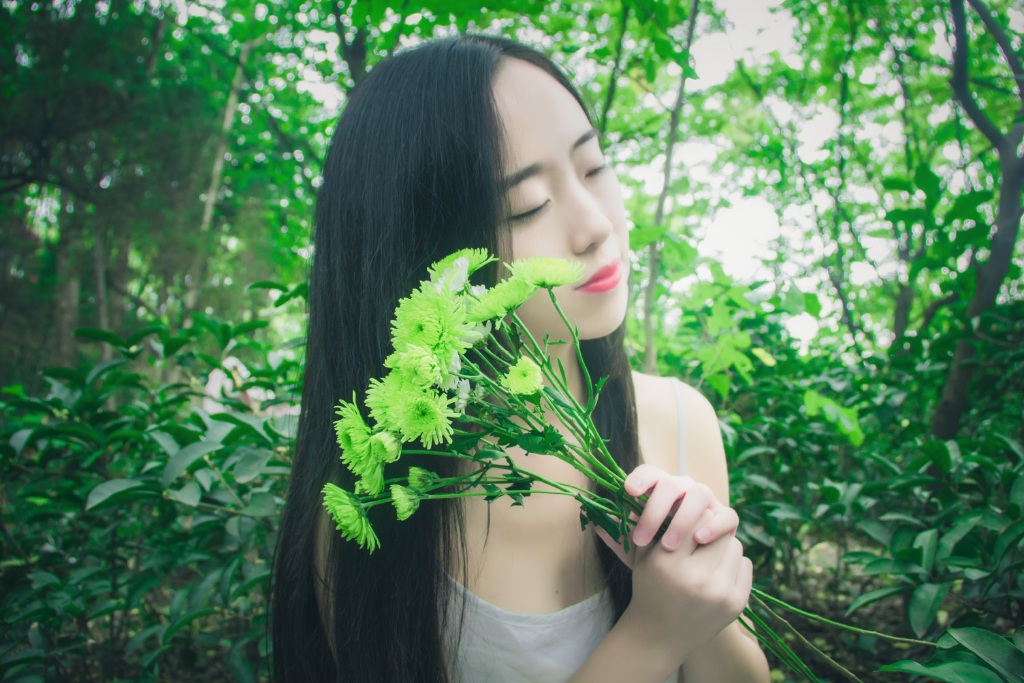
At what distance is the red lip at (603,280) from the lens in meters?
0.91

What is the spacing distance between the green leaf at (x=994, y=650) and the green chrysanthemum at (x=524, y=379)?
610mm

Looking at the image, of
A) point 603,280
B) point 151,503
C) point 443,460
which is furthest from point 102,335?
point 603,280

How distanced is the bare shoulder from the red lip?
45cm

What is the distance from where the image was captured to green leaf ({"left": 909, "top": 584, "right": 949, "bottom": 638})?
92cm

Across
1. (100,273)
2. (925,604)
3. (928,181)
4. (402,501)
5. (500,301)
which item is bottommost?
(925,604)

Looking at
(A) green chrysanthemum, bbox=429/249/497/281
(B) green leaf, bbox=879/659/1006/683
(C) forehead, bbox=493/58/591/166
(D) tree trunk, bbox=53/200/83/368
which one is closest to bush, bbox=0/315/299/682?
(A) green chrysanthemum, bbox=429/249/497/281

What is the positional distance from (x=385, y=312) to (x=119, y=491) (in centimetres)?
66

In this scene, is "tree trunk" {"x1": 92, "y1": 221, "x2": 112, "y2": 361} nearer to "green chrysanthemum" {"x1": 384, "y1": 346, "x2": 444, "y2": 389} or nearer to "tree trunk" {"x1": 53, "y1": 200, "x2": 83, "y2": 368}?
"tree trunk" {"x1": 53, "y1": 200, "x2": 83, "y2": 368}

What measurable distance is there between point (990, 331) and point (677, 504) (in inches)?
46.6

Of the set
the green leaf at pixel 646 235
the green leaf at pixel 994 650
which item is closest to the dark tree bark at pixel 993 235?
the green leaf at pixel 646 235

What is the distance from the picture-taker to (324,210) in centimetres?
114

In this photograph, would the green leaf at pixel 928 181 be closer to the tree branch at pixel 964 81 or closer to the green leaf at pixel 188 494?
the tree branch at pixel 964 81

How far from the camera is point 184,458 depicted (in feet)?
3.45

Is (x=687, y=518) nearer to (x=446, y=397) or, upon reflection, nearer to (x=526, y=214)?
(x=446, y=397)
